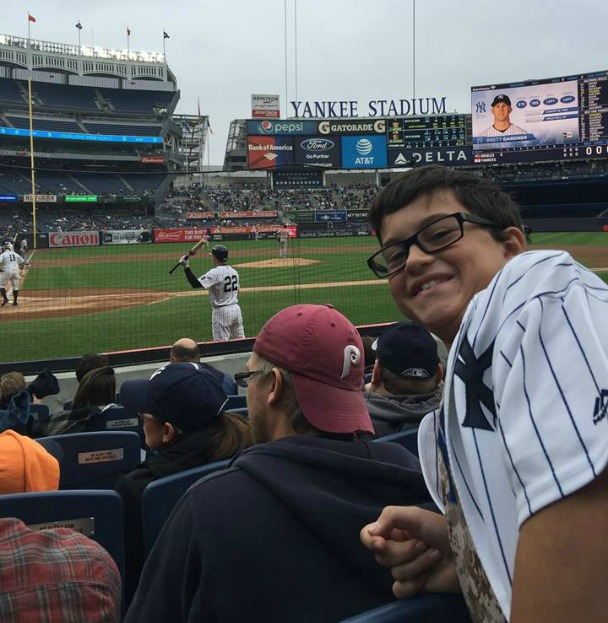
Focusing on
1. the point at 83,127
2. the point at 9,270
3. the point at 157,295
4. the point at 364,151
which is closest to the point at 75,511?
the point at 157,295

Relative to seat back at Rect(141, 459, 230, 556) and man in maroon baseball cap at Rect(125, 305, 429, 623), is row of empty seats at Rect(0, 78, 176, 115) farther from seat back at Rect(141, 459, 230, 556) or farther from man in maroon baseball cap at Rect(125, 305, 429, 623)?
man in maroon baseball cap at Rect(125, 305, 429, 623)

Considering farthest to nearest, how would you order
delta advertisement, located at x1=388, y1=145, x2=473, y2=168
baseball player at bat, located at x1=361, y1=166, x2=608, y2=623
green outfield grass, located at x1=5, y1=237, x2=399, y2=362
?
delta advertisement, located at x1=388, y1=145, x2=473, y2=168
green outfield grass, located at x1=5, y1=237, x2=399, y2=362
baseball player at bat, located at x1=361, y1=166, x2=608, y2=623

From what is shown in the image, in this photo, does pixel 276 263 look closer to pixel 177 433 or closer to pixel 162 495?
pixel 177 433

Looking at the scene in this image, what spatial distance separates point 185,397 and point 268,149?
193ft

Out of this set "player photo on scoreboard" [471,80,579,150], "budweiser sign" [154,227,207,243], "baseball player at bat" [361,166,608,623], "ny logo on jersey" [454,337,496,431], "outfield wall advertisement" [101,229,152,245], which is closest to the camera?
"baseball player at bat" [361,166,608,623]

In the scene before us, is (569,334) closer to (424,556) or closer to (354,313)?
(424,556)

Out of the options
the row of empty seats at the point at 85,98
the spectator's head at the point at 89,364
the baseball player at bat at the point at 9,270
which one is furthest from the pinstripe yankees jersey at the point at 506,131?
the spectator's head at the point at 89,364

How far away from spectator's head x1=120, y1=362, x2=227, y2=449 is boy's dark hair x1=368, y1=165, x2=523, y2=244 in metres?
1.51

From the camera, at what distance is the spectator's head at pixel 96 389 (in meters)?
4.93

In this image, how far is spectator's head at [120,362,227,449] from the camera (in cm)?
271

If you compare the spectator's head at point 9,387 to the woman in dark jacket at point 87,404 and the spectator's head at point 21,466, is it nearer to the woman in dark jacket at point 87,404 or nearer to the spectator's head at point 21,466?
the woman in dark jacket at point 87,404

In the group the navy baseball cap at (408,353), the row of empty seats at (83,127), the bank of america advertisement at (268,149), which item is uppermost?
the row of empty seats at (83,127)

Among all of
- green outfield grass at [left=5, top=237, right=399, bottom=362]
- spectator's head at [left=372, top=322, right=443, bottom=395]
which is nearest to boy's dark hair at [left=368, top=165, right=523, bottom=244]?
spectator's head at [left=372, top=322, right=443, bottom=395]

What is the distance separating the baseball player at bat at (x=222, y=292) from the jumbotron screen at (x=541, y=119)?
144ft
